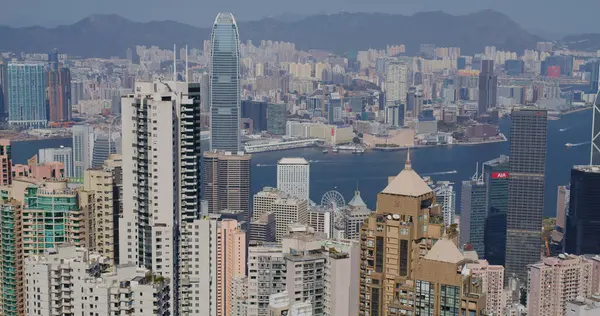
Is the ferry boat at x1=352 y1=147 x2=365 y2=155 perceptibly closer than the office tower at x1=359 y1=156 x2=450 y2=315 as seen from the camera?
No

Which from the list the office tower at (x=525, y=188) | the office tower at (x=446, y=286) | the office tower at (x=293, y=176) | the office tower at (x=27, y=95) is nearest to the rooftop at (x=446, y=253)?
the office tower at (x=446, y=286)

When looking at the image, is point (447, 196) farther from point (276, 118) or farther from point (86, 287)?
point (276, 118)

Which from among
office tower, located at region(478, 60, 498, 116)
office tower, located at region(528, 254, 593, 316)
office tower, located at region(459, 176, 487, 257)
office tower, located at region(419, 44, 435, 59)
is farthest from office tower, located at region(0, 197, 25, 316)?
office tower, located at region(419, 44, 435, 59)

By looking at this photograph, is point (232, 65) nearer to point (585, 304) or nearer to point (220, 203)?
point (220, 203)

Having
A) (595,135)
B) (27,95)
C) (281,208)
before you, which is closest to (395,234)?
(281,208)

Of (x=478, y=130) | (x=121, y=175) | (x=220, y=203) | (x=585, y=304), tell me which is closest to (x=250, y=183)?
(x=220, y=203)

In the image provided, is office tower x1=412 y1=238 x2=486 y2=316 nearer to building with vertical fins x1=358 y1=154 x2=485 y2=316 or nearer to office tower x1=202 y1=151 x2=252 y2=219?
building with vertical fins x1=358 y1=154 x2=485 y2=316
